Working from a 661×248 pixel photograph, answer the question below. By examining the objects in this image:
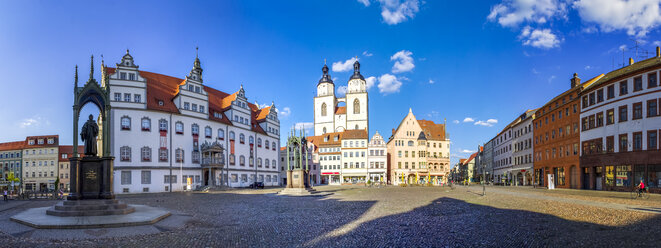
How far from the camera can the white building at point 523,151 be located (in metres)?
65.5

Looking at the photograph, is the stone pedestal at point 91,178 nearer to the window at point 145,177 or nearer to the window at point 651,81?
the window at point 145,177

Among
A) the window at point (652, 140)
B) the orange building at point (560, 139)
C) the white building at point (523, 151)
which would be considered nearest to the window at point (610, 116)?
the window at point (652, 140)

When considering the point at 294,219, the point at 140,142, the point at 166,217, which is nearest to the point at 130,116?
the point at 140,142

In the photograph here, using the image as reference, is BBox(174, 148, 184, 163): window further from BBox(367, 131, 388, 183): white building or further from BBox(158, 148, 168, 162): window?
BBox(367, 131, 388, 183): white building

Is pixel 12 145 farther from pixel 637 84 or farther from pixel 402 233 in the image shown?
pixel 637 84

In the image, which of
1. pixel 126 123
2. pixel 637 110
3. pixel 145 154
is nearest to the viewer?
pixel 637 110

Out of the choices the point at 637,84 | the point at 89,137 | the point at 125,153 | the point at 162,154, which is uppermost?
the point at 637,84

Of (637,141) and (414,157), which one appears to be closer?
(637,141)

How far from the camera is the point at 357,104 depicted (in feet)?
375

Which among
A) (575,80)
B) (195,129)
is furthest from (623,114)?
(195,129)

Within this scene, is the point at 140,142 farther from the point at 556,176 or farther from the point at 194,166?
the point at 556,176

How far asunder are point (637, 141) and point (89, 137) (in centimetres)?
4469

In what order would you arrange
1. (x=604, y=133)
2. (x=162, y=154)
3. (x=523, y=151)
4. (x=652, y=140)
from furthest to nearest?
(x=523, y=151), (x=162, y=154), (x=604, y=133), (x=652, y=140)

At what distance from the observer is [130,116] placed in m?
47.1
